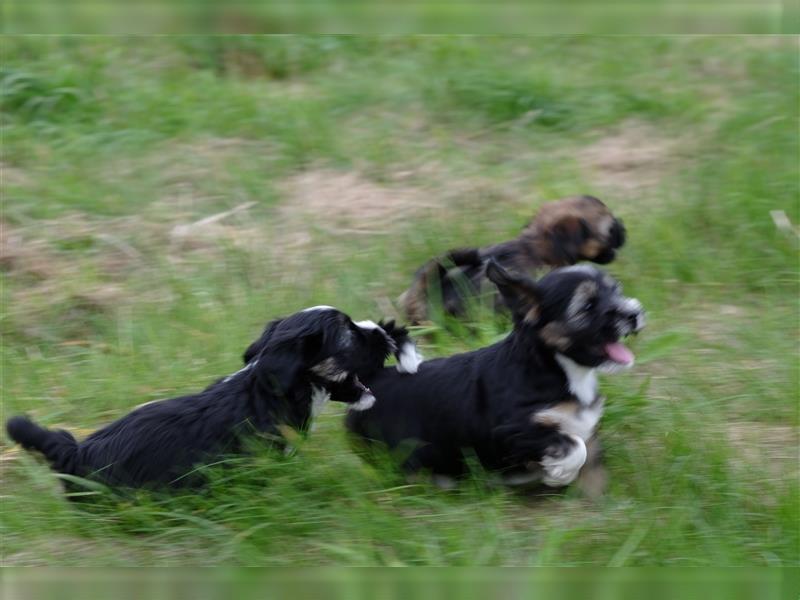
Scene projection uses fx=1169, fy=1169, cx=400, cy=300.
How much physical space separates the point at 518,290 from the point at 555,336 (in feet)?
0.80

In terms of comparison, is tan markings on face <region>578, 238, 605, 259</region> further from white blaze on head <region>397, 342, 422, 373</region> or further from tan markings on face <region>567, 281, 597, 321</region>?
tan markings on face <region>567, 281, 597, 321</region>

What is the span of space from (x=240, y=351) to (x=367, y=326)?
1307 mm

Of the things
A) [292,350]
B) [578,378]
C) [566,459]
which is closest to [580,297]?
[578,378]

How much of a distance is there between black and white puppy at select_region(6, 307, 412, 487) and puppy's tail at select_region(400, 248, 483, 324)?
156 cm

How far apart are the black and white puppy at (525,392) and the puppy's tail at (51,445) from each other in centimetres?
119

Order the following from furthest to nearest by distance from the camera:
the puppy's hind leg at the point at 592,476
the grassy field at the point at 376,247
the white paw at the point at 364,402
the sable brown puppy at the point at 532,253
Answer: the sable brown puppy at the point at 532,253
the white paw at the point at 364,402
the puppy's hind leg at the point at 592,476
the grassy field at the point at 376,247

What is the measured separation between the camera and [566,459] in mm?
4594

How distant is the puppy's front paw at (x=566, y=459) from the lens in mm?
4598

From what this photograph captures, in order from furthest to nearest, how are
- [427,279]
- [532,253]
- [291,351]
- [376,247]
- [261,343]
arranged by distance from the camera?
[376,247], [532,253], [427,279], [261,343], [291,351]

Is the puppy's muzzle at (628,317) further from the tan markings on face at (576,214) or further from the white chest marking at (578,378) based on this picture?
the tan markings on face at (576,214)

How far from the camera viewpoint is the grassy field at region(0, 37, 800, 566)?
4.56 m

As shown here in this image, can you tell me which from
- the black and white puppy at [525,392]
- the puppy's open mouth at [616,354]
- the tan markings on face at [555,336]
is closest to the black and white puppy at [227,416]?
the black and white puppy at [525,392]

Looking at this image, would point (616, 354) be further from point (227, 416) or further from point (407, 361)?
point (227, 416)

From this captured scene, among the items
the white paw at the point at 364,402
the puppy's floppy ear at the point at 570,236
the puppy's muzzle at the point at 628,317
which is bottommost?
the white paw at the point at 364,402
